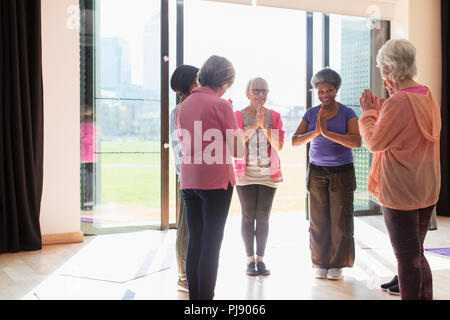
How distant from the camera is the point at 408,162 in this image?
5.97 ft

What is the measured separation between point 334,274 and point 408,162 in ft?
4.01

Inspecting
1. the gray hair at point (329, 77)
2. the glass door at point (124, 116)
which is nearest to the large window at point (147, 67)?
the glass door at point (124, 116)

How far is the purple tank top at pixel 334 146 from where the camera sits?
2695 millimetres

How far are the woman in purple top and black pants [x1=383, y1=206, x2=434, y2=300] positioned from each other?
2.74 feet

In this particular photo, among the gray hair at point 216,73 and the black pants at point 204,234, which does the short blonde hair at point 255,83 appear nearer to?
the gray hair at point 216,73

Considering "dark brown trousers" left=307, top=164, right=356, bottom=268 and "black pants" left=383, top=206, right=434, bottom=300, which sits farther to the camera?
"dark brown trousers" left=307, top=164, right=356, bottom=268

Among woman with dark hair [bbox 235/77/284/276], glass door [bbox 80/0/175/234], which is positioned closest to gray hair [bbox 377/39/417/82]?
woman with dark hair [bbox 235/77/284/276]

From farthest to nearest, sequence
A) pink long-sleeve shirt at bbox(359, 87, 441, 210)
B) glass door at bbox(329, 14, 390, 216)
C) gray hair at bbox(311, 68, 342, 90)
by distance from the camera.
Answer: glass door at bbox(329, 14, 390, 216), gray hair at bbox(311, 68, 342, 90), pink long-sleeve shirt at bbox(359, 87, 441, 210)

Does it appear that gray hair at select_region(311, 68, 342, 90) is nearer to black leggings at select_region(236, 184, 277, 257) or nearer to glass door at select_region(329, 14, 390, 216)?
black leggings at select_region(236, 184, 277, 257)

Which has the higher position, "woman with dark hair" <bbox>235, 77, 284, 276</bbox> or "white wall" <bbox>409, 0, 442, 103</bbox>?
"white wall" <bbox>409, 0, 442, 103</bbox>

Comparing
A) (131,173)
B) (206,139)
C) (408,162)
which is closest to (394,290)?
(408,162)

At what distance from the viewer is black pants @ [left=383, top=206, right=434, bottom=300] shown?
5.89ft

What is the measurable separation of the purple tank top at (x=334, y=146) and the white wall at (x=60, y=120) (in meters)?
2.24

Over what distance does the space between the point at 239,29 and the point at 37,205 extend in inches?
113
